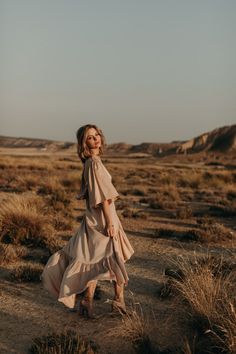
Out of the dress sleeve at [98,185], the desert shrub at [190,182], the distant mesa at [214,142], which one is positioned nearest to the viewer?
the dress sleeve at [98,185]

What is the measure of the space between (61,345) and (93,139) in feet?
6.98

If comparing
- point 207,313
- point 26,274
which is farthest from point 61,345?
point 26,274

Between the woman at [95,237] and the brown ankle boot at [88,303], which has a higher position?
the woman at [95,237]

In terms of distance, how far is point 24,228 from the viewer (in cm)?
991

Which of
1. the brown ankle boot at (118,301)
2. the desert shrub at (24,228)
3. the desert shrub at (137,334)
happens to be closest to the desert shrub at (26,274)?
the desert shrub at (24,228)

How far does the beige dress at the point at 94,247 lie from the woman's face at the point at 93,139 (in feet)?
0.43

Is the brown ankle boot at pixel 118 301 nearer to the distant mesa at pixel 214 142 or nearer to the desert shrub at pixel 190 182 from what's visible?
the desert shrub at pixel 190 182

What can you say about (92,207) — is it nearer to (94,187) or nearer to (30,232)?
(94,187)

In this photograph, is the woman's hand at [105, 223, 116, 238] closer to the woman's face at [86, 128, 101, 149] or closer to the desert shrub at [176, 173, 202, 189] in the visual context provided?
the woman's face at [86, 128, 101, 149]

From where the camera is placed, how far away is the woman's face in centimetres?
524

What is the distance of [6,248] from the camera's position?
8508 mm

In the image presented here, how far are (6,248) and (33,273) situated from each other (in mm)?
1513

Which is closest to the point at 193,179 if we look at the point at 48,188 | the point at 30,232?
the point at 48,188

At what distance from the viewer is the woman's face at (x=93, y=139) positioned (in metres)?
5.24
